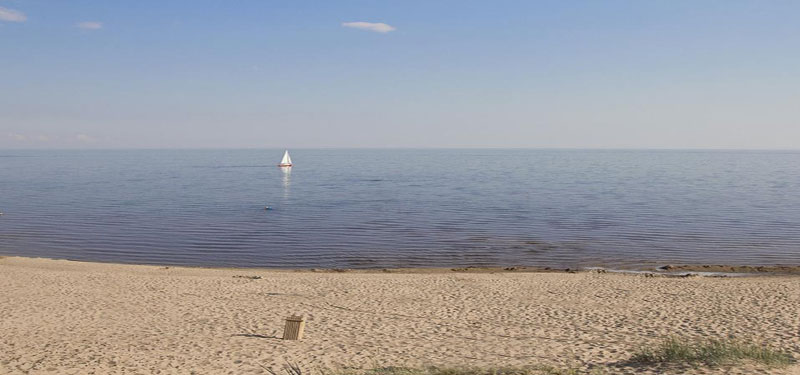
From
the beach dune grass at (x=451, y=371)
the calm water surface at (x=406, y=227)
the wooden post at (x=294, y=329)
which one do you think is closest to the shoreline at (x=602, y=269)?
the calm water surface at (x=406, y=227)

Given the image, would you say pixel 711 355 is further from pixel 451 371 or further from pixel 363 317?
pixel 363 317

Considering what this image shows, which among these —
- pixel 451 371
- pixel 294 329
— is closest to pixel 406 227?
pixel 294 329

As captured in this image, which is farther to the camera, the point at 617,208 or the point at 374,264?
the point at 617,208

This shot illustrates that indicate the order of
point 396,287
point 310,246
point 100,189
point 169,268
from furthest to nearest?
point 100,189, point 310,246, point 169,268, point 396,287

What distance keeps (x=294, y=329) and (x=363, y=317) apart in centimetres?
286

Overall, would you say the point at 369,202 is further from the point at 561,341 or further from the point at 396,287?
the point at 561,341

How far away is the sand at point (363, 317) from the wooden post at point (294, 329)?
23 cm

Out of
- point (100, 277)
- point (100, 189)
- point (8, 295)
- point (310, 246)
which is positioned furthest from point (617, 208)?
point (100, 189)

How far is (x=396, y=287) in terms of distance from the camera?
2164cm

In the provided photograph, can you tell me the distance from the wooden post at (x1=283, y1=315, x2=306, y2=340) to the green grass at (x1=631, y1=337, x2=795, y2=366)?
7.55m

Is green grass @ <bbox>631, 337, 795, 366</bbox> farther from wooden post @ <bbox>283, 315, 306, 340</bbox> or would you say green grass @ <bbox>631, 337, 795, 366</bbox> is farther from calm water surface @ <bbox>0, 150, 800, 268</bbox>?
calm water surface @ <bbox>0, 150, 800, 268</bbox>

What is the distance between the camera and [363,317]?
692 inches

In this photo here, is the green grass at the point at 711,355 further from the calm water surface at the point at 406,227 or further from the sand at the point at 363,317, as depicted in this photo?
the calm water surface at the point at 406,227

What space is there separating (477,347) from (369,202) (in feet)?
129
